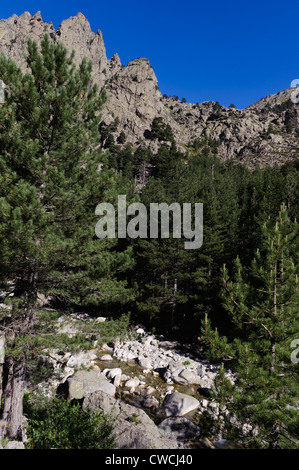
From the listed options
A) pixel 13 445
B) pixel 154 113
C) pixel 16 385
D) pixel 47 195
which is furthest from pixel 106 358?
pixel 154 113

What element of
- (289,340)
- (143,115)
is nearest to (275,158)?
(143,115)

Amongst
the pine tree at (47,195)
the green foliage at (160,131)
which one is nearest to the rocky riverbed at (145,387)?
the pine tree at (47,195)

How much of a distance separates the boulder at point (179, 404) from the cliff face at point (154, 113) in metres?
92.4

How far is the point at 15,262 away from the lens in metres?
7.17

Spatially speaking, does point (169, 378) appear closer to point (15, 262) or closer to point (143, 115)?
point (15, 262)

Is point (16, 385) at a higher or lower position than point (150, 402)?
higher

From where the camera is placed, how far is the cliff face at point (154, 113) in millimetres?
101875

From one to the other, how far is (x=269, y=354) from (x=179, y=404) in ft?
26.4

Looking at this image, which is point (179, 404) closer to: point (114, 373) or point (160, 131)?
point (114, 373)

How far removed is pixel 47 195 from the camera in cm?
758

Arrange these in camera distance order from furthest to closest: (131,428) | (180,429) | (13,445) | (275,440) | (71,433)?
(180,429)
(131,428)
(71,433)
(13,445)
(275,440)

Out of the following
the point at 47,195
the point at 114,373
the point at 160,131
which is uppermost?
the point at 160,131

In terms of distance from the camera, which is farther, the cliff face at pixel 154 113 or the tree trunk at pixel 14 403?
the cliff face at pixel 154 113

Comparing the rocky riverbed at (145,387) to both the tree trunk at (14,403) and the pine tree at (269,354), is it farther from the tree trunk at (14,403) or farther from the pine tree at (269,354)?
the pine tree at (269,354)
